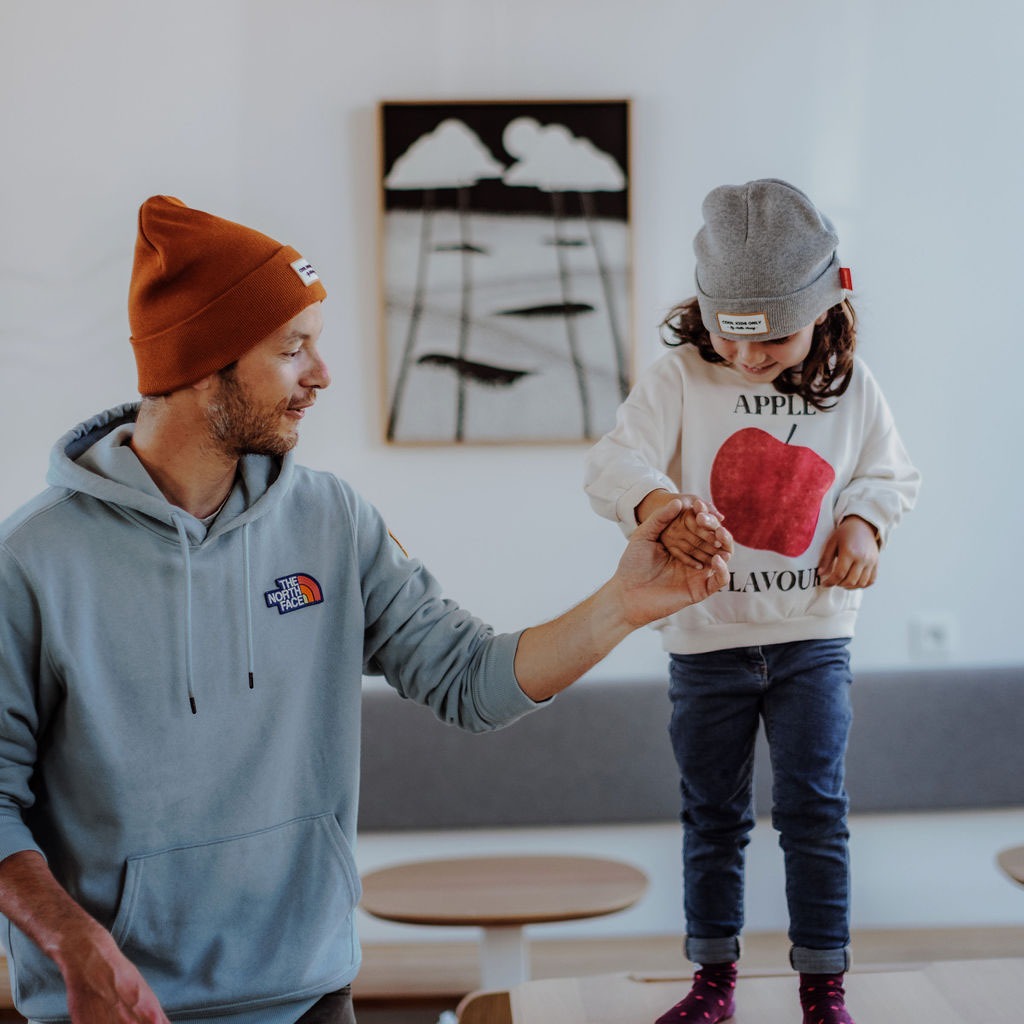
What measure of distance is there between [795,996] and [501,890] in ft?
2.99

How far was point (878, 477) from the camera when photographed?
1898mm

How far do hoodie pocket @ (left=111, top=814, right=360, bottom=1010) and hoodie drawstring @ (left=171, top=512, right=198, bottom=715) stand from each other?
0.60 ft

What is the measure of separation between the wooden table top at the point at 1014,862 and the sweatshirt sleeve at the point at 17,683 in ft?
6.55

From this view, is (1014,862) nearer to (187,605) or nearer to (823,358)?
(823,358)

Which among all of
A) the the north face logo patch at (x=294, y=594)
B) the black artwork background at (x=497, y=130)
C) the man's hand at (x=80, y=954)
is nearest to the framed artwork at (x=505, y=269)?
the black artwork background at (x=497, y=130)

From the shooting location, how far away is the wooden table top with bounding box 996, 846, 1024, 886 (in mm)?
2499

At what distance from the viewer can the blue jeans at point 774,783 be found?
172 cm

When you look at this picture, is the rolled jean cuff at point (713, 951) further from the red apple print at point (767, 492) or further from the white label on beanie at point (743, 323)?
the white label on beanie at point (743, 323)

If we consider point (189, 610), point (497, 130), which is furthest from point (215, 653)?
point (497, 130)

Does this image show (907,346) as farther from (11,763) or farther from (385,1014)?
(11,763)

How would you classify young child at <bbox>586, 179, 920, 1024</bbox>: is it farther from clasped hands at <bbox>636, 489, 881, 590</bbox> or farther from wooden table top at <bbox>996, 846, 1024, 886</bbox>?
wooden table top at <bbox>996, 846, 1024, 886</bbox>

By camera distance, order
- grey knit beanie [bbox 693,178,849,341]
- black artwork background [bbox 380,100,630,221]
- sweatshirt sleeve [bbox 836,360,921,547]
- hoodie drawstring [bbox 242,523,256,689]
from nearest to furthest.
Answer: hoodie drawstring [bbox 242,523,256,689] → grey knit beanie [bbox 693,178,849,341] → sweatshirt sleeve [bbox 836,360,921,547] → black artwork background [bbox 380,100,630,221]

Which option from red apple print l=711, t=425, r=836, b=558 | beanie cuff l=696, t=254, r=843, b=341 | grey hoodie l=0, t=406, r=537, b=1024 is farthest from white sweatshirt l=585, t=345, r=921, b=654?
grey hoodie l=0, t=406, r=537, b=1024

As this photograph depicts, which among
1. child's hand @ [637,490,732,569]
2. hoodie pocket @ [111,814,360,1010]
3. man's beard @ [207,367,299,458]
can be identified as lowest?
hoodie pocket @ [111,814,360,1010]
